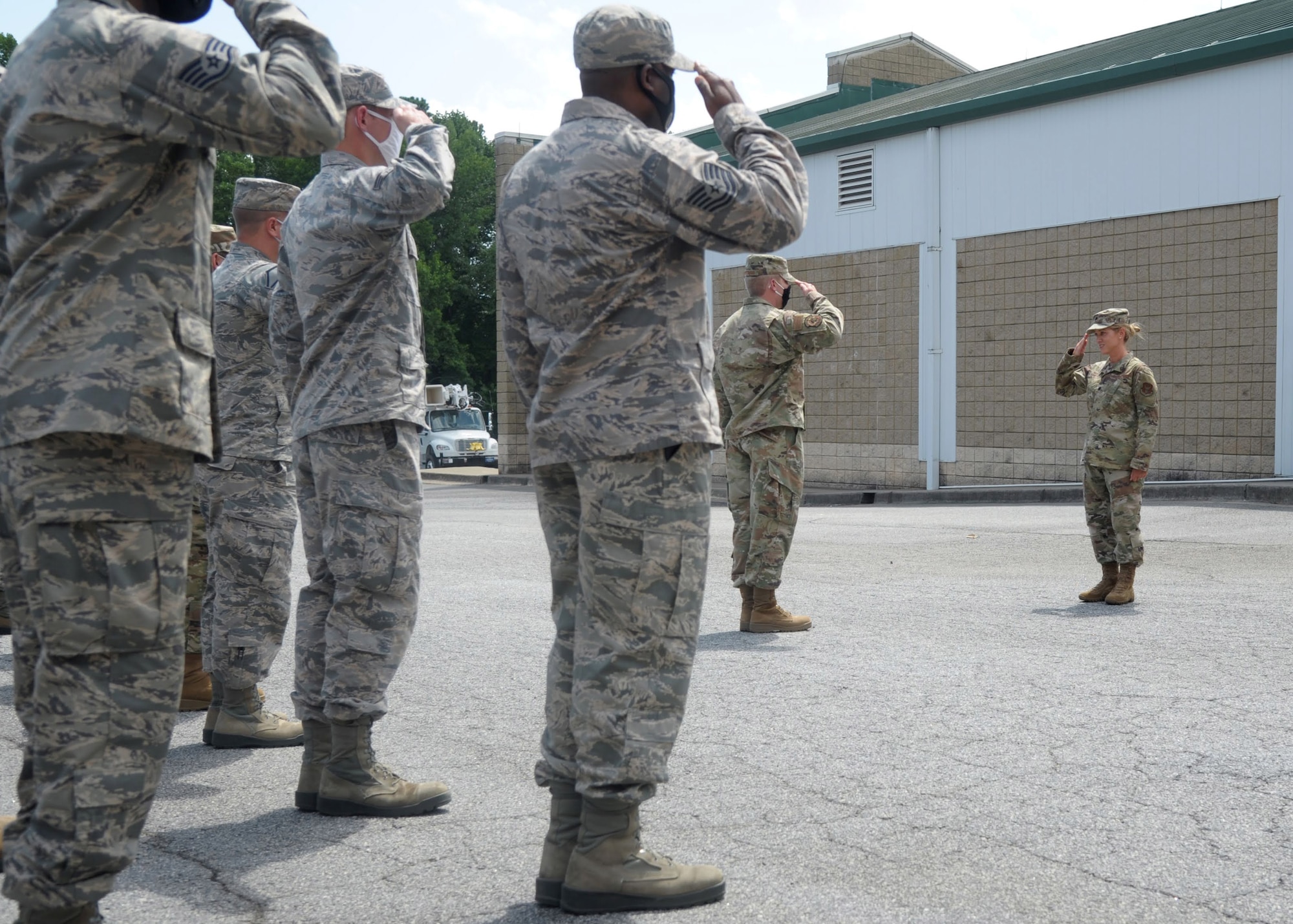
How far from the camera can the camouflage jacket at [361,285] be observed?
3877 millimetres

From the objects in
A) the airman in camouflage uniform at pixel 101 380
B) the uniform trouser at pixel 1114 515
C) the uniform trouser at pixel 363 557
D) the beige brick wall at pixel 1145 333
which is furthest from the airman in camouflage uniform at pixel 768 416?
the beige brick wall at pixel 1145 333

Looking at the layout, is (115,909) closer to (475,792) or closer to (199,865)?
(199,865)

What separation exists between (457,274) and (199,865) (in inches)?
2232

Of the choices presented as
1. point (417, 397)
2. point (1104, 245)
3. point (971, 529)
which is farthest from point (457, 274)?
point (417, 397)

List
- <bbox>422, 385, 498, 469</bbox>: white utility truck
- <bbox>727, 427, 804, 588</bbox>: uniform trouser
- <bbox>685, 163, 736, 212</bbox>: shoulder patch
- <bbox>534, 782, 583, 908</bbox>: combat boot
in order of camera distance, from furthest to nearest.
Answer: <bbox>422, 385, 498, 469</bbox>: white utility truck
<bbox>727, 427, 804, 588</bbox>: uniform trouser
<bbox>534, 782, 583, 908</bbox>: combat boot
<bbox>685, 163, 736, 212</bbox>: shoulder patch

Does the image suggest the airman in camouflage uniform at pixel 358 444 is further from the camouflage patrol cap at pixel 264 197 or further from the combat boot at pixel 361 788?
the camouflage patrol cap at pixel 264 197

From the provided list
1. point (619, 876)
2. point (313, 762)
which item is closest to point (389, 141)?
point (313, 762)

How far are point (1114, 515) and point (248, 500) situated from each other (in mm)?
5357

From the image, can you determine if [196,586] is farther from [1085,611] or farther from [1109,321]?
[1109,321]

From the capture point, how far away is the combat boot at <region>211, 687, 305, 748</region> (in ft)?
15.8

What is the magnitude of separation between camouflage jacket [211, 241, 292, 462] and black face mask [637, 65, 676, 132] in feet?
6.78

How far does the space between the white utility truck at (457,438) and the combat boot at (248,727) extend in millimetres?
31668

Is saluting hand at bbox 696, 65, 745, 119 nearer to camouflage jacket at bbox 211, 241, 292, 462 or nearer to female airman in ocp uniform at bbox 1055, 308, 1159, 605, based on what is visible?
camouflage jacket at bbox 211, 241, 292, 462

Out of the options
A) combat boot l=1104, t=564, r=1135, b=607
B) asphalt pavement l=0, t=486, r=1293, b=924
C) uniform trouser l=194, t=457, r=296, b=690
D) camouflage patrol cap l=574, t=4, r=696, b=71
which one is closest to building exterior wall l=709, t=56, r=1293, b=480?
combat boot l=1104, t=564, r=1135, b=607
